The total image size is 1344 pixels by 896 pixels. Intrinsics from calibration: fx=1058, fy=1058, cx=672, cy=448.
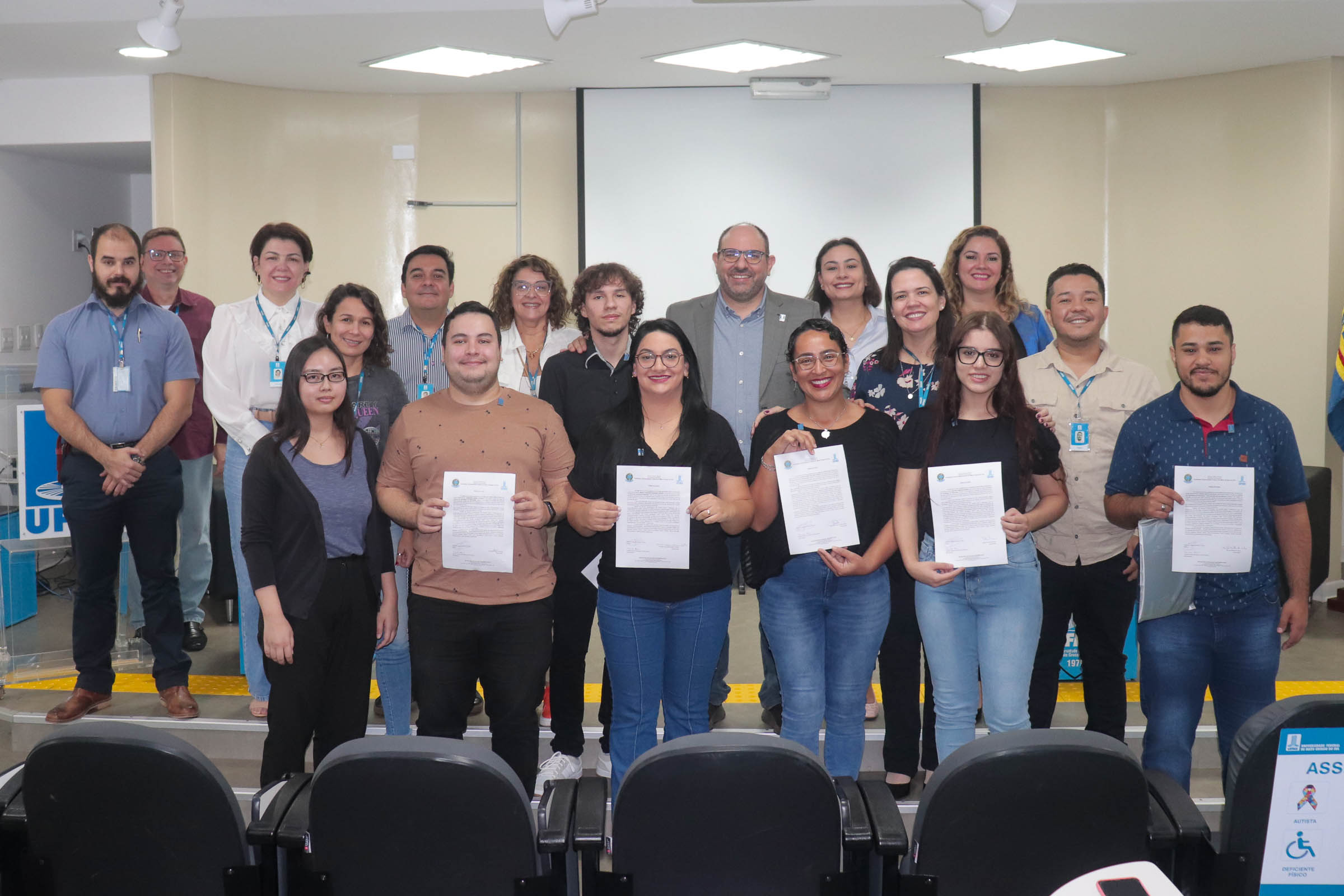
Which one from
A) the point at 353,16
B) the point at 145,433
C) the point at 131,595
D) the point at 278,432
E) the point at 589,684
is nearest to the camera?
the point at 278,432

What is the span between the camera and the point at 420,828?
6.77ft

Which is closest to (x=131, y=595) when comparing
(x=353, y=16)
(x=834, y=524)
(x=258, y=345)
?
(x=258, y=345)

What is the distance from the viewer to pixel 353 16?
18.2 ft

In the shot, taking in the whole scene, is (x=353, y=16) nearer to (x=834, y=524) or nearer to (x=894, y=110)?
(x=894, y=110)

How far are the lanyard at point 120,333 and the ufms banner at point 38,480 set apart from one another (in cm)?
105

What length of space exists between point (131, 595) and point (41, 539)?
1.57 feet

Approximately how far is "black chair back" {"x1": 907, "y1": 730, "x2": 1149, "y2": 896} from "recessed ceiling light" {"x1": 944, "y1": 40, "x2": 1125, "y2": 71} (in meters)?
5.30

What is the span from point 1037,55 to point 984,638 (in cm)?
482

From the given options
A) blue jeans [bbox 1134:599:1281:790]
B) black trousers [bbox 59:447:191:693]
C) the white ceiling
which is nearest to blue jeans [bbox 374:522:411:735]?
black trousers [bbox 59:447:191:693]

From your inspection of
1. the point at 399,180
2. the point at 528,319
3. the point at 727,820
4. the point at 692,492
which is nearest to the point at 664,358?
the point at 692,492

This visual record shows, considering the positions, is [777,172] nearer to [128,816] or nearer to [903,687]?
[903,687]

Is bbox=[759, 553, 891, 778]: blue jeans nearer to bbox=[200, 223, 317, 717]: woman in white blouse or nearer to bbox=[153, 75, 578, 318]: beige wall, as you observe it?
bbox=[200, 223, 317, 717]: woman in white blouse

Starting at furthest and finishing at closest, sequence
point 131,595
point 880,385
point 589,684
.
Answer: point 131,595, point 589,684, point 880,385

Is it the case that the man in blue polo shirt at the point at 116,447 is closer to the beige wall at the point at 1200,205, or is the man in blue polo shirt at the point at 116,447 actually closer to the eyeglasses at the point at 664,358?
the eyeglasses at the point at 664,358
